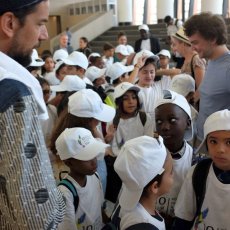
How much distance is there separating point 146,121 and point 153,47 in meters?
5.78

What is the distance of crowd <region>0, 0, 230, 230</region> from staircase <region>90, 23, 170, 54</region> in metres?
10.1

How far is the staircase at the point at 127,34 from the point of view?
14053 mm

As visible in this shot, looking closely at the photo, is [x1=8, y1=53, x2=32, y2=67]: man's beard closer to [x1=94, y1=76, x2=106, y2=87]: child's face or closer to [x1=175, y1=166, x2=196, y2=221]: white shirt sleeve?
[x1=175, y1=166, x2=196, y2=221]: white shirt sleeve

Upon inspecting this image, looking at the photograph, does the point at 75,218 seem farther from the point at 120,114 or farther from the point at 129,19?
the point at 129,19

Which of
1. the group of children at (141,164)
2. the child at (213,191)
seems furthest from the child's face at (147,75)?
the child at (213,191)

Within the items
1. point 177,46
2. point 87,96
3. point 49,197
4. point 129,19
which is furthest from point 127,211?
point 129,19

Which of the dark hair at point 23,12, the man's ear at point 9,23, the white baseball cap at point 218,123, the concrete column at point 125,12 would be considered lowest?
the concrete column at point 125,12

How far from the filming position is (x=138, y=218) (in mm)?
1731

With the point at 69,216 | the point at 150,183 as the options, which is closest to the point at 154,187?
the point at 150,183

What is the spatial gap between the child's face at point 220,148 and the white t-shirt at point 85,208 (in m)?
0.77

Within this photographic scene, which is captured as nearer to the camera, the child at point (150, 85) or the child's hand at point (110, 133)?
Result: the child's hand at point (110, 133)

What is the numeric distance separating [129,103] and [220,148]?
4.65 ft

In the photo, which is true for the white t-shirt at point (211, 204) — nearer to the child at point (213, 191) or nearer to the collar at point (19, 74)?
the child at point (213, 191)

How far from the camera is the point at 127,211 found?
70.2 inches
